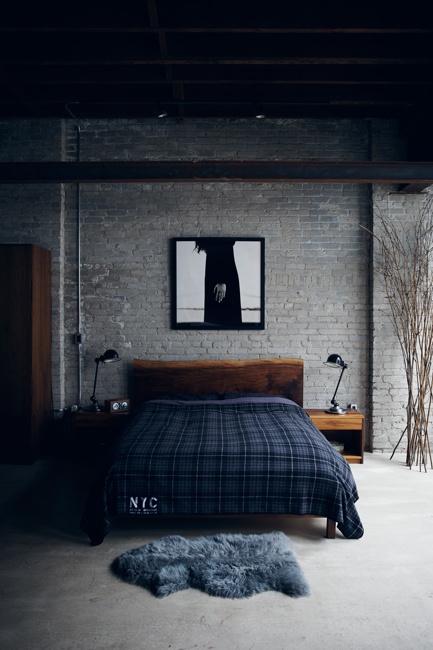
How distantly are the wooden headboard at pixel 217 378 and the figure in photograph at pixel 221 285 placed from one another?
48 cm

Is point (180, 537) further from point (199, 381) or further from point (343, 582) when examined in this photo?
point (199, 381)

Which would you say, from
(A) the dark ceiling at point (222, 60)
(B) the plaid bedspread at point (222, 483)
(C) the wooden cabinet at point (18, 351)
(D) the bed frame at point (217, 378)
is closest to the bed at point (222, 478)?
(B) the plaid bedspread at point (222, 483)

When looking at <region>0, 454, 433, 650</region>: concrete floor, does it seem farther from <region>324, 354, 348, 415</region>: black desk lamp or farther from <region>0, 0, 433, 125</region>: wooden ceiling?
<region>0, 0, 433, 125</region>: wooden ceiling

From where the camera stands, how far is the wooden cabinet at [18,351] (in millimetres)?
4875

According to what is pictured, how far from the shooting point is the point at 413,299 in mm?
4957

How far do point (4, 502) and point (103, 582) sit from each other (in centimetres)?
152

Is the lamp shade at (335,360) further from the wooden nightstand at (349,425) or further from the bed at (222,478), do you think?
the bed at (222,478)

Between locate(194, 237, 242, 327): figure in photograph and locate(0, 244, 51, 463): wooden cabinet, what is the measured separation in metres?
1.71

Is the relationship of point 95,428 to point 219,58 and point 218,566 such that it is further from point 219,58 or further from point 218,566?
point 219,58

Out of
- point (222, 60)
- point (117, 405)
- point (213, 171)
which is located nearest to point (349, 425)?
point (117, 405)

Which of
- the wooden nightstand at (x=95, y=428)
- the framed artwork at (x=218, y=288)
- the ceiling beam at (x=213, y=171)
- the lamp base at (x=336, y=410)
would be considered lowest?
the wooden nightstand at (x=95, y=428)

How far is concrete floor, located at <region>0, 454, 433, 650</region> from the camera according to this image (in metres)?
2.33

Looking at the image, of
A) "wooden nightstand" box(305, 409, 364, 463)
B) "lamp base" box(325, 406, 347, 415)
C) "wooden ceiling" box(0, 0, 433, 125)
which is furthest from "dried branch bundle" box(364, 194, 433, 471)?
"wooden ceiling" box(0, 0, 433, 125)

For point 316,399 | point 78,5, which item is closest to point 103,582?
point 316,399
